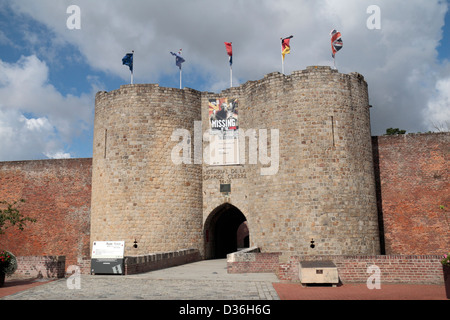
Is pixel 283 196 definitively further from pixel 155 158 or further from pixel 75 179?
pixel 75 179

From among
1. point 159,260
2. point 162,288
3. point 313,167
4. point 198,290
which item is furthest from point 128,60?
point 198,290

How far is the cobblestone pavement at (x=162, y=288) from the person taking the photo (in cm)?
1034

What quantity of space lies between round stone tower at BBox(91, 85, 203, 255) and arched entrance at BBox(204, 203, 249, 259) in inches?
37.9

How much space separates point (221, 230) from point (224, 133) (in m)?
6.77

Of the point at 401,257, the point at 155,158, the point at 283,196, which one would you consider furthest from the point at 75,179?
the point at 401,257

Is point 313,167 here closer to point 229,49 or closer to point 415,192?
point 415,192

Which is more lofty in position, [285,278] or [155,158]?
[155,158]

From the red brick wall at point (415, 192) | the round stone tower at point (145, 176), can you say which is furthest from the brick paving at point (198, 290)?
the red brick wall at point (415, 192)

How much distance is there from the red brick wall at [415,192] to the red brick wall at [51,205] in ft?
53.0

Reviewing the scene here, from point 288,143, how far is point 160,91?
731 cm

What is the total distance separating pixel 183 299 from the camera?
989 cm

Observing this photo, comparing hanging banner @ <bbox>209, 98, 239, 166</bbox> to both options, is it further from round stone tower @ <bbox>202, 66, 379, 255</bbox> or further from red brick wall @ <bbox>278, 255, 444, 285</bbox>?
red brick wall @ <bbox>278, 255, 444, 285</bbox>

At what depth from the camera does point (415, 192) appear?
2131 centimetres

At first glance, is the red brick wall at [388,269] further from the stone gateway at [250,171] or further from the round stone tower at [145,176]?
the round stone tower at [145,176]
